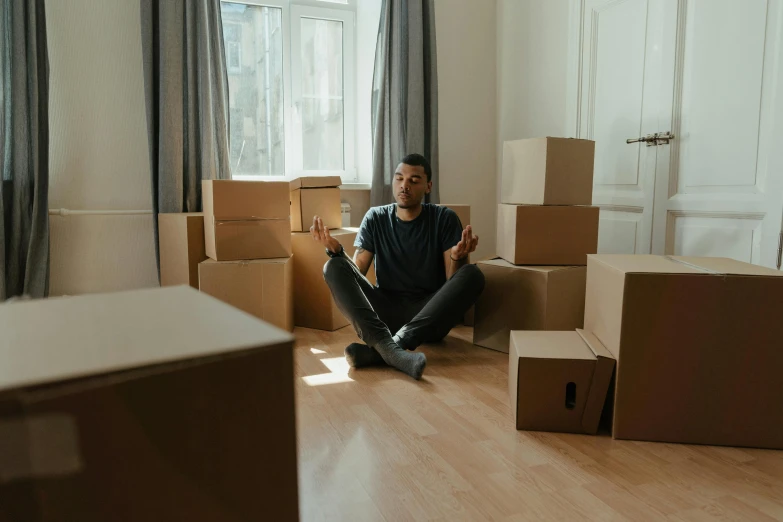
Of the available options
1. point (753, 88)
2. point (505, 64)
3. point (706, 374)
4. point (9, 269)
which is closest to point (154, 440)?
point (706, 374)

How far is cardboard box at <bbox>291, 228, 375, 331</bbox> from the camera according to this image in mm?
2844

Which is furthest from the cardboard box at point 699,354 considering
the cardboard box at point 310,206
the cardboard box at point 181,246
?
the cardboard box at point 181,246

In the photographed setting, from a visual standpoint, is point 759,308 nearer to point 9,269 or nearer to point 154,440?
point 154,440

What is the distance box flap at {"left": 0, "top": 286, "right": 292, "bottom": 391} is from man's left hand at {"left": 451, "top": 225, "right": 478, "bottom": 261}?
1.79m

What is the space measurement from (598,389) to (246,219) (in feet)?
Result: 5.50

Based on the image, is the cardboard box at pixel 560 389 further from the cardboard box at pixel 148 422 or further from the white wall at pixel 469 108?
the white wall at pixel 469 108

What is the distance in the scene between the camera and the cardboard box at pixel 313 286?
284 centimetres

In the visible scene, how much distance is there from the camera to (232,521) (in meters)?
0.43

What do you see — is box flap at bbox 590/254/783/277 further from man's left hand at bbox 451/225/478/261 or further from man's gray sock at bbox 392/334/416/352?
man's gray sock at bbox 392/334/416/352

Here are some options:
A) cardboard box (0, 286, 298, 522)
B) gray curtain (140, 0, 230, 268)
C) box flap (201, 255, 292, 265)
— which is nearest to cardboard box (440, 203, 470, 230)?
box flap (201, 255, 292, 265)

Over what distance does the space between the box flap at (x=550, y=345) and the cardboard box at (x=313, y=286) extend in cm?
120

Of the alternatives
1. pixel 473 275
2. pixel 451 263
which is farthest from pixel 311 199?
pixel 473 275

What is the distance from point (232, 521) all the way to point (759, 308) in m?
1.50

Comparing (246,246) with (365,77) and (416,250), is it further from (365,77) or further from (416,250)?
(365,77)
